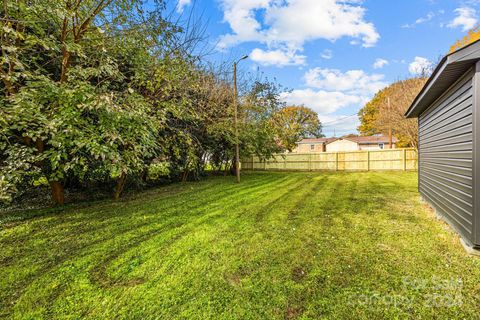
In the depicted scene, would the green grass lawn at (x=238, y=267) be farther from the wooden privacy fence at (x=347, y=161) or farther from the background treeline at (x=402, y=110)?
the background treeline at (x=402, y=110)

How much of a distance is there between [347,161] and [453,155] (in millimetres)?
10896

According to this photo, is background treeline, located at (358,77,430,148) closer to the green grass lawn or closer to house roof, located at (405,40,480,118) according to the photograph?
house roof, located at (405,40,480,118)

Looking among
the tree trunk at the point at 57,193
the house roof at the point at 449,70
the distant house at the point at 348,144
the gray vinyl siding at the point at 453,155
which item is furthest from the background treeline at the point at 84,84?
the distant house at the point at 348,144

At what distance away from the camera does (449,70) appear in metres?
2.68

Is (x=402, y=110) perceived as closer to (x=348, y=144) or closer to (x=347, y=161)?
(x=347, y=161)

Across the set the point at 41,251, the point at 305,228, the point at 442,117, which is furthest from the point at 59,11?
the point at 442,117

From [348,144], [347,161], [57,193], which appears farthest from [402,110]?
[348,144]

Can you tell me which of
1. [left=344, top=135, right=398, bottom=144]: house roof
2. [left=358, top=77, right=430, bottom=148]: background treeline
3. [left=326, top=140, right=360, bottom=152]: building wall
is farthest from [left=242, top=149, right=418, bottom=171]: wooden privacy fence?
[left=344, top=135, right=398, bottom=144]: house roof

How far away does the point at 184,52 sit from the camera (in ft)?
15.3

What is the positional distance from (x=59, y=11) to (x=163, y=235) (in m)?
3.11

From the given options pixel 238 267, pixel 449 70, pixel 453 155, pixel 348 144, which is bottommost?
pixel 238 267

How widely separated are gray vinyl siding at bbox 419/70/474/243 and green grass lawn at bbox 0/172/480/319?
34 centimetres

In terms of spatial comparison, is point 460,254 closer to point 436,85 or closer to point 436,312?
point 436,312

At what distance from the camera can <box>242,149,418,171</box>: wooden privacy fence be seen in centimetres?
1152
